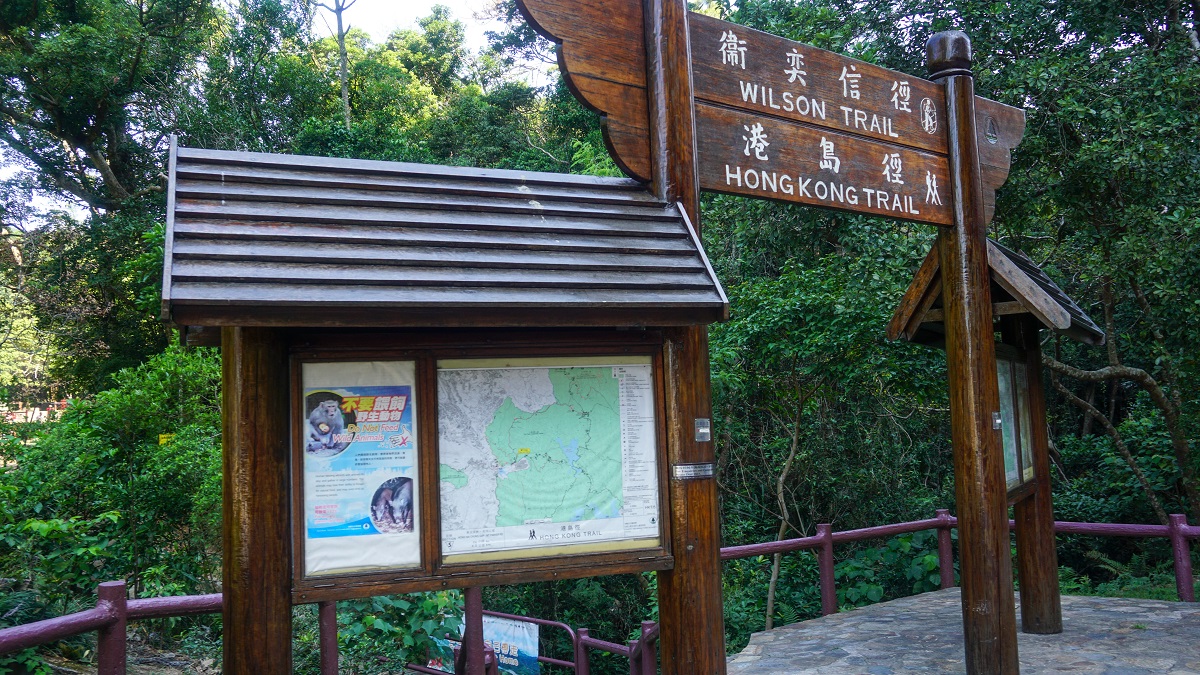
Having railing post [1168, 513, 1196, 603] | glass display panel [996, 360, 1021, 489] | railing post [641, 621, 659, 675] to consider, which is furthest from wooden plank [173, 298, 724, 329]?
railing post [1168, 513, 1196, 603]

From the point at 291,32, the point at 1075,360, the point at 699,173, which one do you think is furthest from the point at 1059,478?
the point at 291,32

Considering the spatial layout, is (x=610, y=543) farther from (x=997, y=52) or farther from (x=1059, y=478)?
(x=1059, y=478)

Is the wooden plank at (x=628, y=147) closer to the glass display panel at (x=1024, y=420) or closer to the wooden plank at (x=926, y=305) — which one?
the wooden plank at (x=926, y=305)

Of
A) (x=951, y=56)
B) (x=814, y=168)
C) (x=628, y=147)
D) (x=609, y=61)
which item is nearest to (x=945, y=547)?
(x=951, y=56)

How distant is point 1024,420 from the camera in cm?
601

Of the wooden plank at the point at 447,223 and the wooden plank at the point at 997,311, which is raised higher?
the wooden plank at the point at 447,223

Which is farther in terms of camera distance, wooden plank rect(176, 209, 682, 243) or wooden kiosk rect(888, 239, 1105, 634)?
wooden kiosk rect(888, 239, 1105, 634)

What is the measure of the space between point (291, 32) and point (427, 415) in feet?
63.5

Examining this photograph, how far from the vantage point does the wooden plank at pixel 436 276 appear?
2566mm

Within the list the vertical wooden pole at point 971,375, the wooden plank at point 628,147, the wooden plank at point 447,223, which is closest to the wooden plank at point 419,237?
the wooden plank at point 447,223

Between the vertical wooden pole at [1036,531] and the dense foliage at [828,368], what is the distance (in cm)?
235

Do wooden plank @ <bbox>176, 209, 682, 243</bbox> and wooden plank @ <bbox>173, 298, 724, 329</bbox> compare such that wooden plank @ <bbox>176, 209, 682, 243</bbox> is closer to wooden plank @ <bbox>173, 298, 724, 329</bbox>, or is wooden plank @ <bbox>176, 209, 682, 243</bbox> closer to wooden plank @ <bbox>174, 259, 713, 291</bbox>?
wooden plank @ <bbox>174, 259, 713, 291</bbox>

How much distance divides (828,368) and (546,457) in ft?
21.9

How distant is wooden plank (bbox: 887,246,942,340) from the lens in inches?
214
